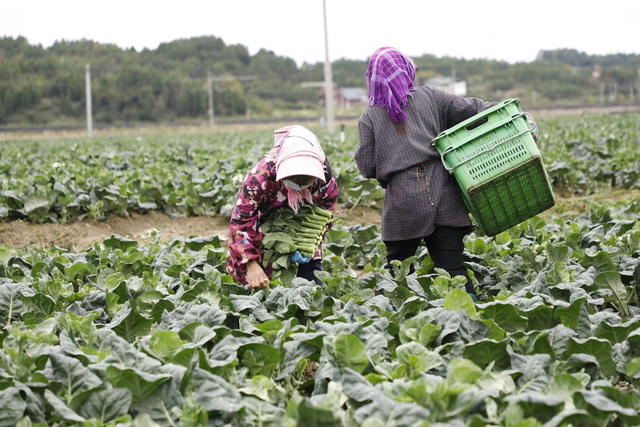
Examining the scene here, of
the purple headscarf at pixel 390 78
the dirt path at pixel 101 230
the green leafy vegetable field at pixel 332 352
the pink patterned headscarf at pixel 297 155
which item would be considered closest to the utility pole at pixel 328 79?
the dirt path at pixel 101 230

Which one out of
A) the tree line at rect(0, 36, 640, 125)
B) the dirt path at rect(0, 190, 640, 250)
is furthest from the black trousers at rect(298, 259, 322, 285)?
the tree line at rect(0, 36, 640, 125)

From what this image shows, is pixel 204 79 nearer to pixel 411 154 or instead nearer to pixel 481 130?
pixel 411 154

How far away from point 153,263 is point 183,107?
218 feet

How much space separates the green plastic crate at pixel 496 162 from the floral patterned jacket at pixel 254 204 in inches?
28.5

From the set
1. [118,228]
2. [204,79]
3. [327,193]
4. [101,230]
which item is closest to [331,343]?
[327,193]

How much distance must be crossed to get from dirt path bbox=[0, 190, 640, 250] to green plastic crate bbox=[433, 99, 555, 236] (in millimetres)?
3724

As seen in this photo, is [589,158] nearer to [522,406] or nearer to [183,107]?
[522,406]

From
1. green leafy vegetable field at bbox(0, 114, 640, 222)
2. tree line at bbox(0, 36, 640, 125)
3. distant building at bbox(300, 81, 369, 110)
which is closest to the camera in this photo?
green leafy vegetable field at bbox(0, 114, 640, 222)

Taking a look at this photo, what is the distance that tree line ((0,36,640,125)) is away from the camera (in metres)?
61.5

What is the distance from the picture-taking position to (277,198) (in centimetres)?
415

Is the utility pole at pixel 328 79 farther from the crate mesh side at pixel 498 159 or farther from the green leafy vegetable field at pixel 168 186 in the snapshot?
the crate mesh side at pixel 498 159

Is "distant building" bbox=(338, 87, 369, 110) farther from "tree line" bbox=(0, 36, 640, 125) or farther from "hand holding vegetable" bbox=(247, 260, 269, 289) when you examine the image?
"hand holding vegetable" bbox=(247, 260, 269, 289)

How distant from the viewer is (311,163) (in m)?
3.66

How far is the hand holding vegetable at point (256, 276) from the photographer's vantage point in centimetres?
401
